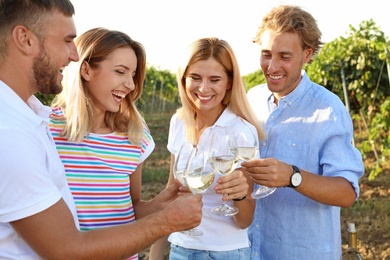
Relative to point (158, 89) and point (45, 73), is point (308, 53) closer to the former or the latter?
point (45, 73)

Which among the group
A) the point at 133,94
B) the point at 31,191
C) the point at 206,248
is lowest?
the point at 206,248

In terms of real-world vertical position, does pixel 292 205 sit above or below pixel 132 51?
below

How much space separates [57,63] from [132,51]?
0.74m

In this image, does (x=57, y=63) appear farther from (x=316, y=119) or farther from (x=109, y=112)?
(x=316, y=119)

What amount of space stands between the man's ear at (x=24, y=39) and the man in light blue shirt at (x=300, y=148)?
1.27 meters

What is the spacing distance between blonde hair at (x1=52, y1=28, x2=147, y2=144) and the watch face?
0.78 metres

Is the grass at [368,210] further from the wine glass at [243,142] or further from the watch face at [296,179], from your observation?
the wine glass at [243,142]

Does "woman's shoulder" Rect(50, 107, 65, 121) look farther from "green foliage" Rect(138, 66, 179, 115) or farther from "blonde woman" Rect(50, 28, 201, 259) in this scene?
"green foliage" Rect(138, 66, 179, 115)

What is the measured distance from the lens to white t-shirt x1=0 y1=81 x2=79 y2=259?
153 cm

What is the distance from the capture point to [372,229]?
20.9 feet

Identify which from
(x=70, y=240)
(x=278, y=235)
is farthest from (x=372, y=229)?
(x=70, y=240)

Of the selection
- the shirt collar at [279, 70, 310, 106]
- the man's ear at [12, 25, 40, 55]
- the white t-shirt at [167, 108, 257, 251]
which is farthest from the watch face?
the man's ear at [12, 25, 40, 55]

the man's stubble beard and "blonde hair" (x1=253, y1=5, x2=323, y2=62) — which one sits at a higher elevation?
"blonde hair" (x1=253, y1=5, x2=323, y2=62)

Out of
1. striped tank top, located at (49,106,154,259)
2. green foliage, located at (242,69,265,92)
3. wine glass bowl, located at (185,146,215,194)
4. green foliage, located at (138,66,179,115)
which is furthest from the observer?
green foliage, located at (138,66,179,115)
